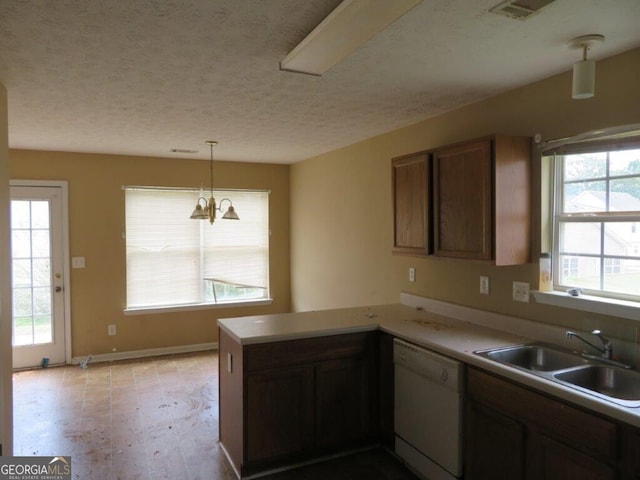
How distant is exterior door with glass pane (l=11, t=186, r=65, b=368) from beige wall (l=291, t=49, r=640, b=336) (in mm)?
2700

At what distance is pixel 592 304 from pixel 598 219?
0.45 m

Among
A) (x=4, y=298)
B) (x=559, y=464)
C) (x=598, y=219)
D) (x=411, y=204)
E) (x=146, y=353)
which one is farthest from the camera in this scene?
(x=146, y=353)

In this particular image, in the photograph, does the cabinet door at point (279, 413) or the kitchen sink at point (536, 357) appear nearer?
the kitchen sink at point (536, 357)

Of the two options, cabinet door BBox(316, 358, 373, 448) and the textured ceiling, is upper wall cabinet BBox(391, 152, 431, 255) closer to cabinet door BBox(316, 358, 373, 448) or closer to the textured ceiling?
the textured ceiling

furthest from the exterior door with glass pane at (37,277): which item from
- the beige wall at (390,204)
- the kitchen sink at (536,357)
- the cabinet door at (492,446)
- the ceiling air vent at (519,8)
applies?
the ceiling air vent at (519,8)

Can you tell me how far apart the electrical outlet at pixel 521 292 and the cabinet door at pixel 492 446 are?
2.56 feet

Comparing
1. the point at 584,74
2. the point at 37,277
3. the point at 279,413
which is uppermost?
the point at 584,74

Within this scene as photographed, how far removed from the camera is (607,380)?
2102 mm

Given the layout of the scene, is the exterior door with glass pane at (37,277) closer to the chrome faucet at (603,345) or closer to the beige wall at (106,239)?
the beige wall at (106,239)

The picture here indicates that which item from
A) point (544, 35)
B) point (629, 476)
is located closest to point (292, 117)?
point (544, 35)

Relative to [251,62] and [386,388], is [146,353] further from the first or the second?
[251,62]

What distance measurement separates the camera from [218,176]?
5.48 metres

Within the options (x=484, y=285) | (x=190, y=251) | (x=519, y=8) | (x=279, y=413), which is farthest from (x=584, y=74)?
(x=190, y=251)

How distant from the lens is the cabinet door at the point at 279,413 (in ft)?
8.69
